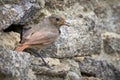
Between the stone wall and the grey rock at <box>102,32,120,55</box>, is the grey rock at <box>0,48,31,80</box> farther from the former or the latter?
the grey rock at <box>102,32,120,55</box>

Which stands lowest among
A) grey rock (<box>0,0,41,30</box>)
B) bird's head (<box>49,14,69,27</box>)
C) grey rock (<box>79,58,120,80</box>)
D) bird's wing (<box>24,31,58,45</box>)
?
grey rock (<box>79,58,120,80</box>)

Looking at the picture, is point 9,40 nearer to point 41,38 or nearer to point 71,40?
point 41,38

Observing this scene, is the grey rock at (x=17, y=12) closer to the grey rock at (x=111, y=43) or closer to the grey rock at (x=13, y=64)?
the grey rock at (x=13, y=64)

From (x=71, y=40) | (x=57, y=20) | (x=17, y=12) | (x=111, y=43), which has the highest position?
(x=17, y=12)

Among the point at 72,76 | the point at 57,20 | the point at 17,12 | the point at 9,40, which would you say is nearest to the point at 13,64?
the point at 9,40

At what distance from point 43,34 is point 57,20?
0.25m

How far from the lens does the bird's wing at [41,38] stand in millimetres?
4660

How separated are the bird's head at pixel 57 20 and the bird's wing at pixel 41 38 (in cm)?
16

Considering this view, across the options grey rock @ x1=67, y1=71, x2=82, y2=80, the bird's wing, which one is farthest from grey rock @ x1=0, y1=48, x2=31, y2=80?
grey rock @ x1=67, y1=71, x2=82, y2=80

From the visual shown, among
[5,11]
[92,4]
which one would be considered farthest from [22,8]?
[92,4]

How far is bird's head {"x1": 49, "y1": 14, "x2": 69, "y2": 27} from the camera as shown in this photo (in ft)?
16.2

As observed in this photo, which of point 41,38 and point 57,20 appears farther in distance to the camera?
point 57,20

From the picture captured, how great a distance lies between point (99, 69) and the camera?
5027 millimetres

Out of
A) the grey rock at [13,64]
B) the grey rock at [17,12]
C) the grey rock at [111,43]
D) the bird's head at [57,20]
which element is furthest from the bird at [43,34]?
the grey rock at [111,43]
